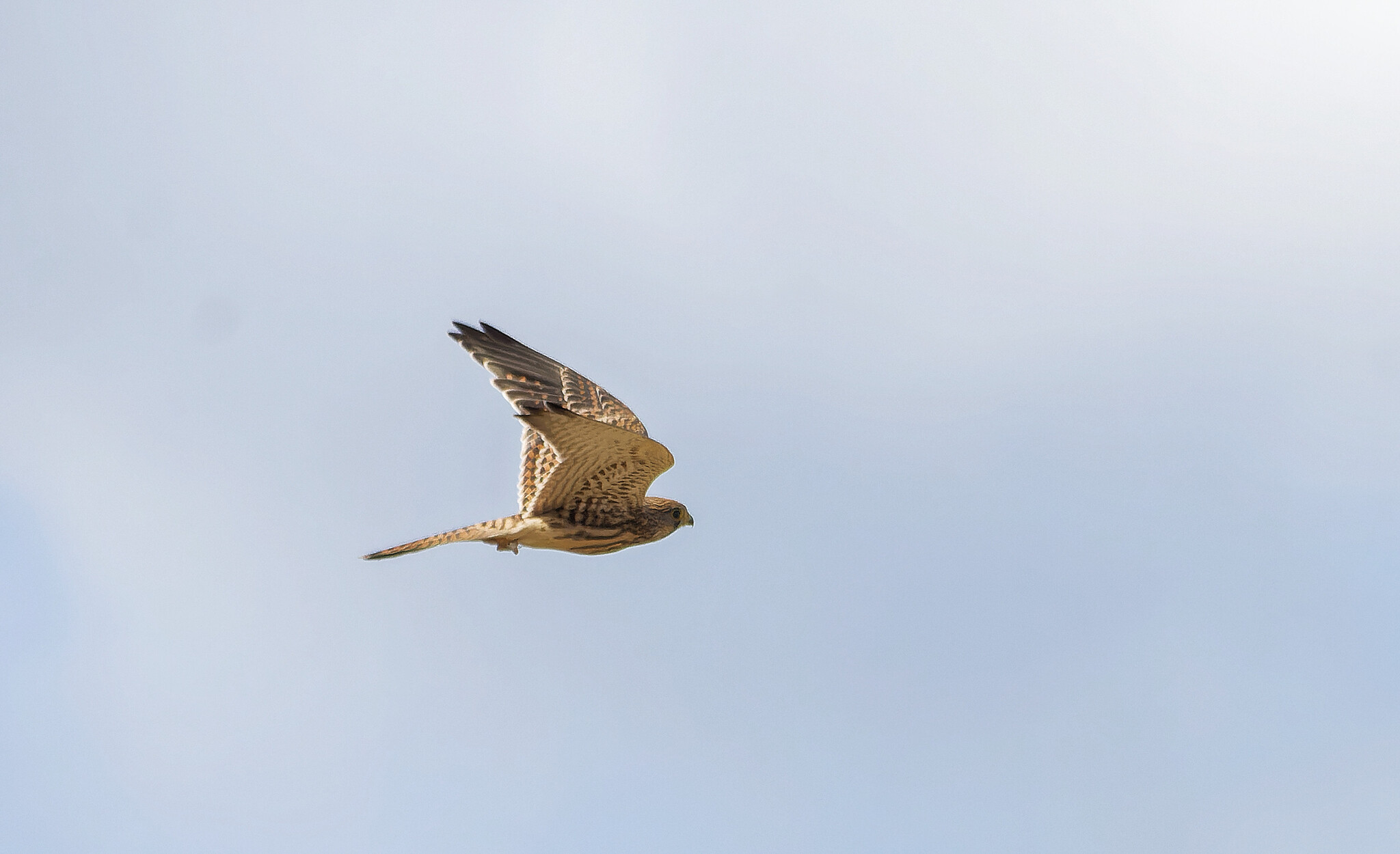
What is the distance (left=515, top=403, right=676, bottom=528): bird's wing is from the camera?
409 inches

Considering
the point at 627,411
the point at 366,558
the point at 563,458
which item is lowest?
the point at 366,558

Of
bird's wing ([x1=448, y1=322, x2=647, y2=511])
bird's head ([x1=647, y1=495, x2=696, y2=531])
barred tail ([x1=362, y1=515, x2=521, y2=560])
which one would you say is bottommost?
barred tail ([x1=362, y1=515, x2=521, y2=560])

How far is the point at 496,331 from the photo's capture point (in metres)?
14.2

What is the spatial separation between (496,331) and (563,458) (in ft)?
12.0

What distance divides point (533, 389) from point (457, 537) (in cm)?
243

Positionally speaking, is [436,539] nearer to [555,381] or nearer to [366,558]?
[366,558]

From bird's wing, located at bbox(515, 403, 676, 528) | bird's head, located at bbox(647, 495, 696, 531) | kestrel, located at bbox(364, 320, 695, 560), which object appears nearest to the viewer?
bird's wing, located at bbox(515, 403, 676, 528)

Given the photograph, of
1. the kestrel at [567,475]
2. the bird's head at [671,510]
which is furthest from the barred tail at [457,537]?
the bird's head at [671,510]

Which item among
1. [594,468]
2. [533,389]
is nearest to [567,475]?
[594,468]

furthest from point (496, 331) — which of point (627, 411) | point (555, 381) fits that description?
point (627, 411)

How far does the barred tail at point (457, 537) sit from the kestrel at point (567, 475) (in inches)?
0.4

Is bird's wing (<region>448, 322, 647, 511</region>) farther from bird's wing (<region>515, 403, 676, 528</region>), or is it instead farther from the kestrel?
bird's wing (<region>515, 403, 676, 528</region>)

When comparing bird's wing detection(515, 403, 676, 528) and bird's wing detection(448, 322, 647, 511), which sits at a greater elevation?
bird's wing detection(448, 322, 647, 511)

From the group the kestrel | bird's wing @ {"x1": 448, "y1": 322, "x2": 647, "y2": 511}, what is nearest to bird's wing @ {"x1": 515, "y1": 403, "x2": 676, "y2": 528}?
the kestrel
